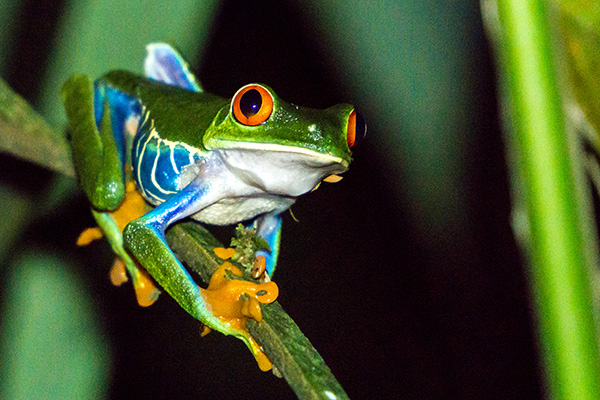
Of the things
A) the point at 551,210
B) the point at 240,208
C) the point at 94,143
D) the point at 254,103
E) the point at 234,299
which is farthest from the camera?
the point at 94,143

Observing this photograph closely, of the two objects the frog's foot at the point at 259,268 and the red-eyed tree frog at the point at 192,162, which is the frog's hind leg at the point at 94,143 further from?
the frog's foot at the point at 259,268

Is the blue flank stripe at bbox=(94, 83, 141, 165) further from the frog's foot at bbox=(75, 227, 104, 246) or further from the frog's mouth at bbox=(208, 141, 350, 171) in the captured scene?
the frog's mouth at bbox=(208, 141, 350, 171)

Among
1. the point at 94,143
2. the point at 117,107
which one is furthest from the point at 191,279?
the point at 117,107

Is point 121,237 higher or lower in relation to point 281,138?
lower

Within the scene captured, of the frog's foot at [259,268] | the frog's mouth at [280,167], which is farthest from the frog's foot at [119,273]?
the frog's foot at [259,268]

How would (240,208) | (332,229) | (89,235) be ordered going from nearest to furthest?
(240,208) < (89,235) < (332,229)

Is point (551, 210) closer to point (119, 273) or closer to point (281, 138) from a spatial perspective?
point (281, 138)

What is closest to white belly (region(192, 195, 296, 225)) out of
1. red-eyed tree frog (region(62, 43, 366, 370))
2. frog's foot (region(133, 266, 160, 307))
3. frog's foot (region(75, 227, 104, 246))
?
red-eyed tree frog (region(62, 43, 366, 370))
